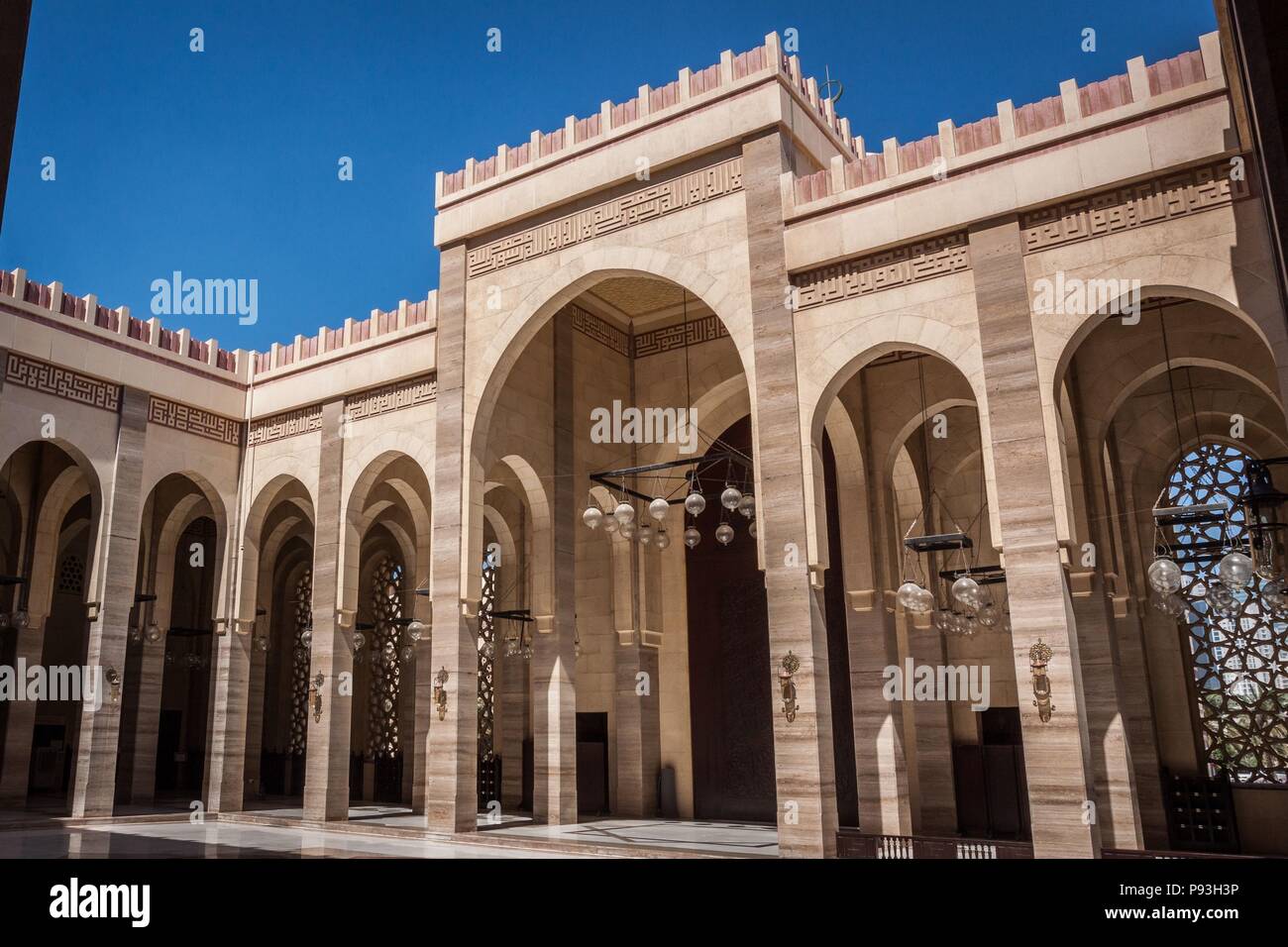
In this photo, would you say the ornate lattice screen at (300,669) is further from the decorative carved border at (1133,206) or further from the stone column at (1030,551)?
the decorative carved border at (1133,206)

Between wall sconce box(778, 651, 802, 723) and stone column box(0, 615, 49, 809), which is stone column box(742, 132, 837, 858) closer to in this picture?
wall sconce box(778, 651, 802, 723)

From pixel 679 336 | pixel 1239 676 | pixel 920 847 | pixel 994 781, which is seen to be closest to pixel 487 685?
pixel 679 336

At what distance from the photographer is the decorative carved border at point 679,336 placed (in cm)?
1229

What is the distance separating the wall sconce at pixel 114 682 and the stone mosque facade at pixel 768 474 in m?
0.05

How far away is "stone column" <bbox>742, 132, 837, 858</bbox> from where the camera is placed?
771 cm

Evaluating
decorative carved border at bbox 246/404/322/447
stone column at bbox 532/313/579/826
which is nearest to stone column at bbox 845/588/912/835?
stone column at bbox 532/313/579/826

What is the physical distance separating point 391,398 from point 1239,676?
938 cm

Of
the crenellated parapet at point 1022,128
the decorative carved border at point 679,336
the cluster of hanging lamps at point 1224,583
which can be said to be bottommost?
the cluster of hanging lamps at point 1224,583

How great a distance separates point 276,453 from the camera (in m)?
12.6

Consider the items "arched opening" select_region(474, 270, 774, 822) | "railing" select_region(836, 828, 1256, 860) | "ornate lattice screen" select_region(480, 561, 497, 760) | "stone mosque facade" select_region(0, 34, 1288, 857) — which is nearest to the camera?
"railing" select_region(836, 828, 1256, 860)

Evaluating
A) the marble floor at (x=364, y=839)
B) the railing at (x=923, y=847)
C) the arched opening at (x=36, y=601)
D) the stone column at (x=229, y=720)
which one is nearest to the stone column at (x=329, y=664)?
the marble floor at (x=364, y=839)

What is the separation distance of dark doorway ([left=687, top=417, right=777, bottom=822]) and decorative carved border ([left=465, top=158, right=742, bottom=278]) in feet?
12.5
